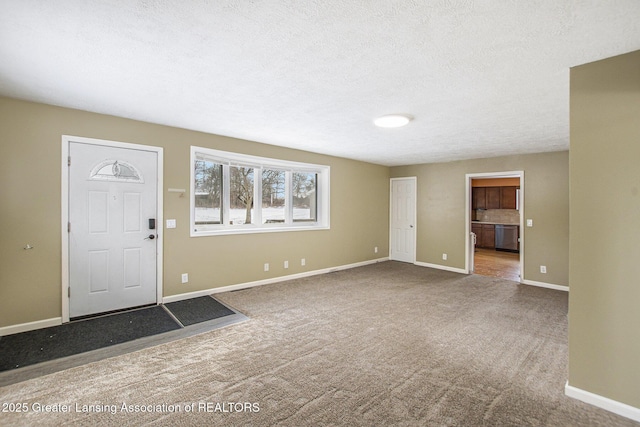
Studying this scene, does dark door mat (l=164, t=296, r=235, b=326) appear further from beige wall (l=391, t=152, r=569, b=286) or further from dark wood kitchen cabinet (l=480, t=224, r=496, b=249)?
dark wood kitchen cabinet (l=480, t=224, r=496, b=249)

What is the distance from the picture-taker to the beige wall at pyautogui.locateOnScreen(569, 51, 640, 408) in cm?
195

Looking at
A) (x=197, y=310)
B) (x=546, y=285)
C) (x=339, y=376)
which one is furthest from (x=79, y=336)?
(x=546, y=285)

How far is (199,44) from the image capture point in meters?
1.96

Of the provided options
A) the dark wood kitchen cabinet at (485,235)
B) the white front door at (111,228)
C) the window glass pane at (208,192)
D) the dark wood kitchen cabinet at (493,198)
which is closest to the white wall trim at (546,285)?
the dark wood kitchen cabinet at (485,235)

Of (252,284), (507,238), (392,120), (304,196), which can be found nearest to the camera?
(392,120)

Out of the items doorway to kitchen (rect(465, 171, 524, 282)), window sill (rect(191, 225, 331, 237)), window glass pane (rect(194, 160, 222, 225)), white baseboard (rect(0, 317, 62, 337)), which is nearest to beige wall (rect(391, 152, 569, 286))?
doorway to kitchen (rect(465, 171, 524, 282))

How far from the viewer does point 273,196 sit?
540 cm

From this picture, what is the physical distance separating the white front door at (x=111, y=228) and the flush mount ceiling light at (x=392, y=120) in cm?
296

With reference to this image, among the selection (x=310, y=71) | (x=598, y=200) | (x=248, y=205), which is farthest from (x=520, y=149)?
(x=248, y=205)

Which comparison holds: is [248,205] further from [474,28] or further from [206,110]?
[474,28]

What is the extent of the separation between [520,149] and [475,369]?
4.13 meters

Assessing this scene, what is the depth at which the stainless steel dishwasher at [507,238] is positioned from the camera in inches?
343

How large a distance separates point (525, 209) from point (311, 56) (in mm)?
5216

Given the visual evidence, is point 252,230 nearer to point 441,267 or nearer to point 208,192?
point 208,192
